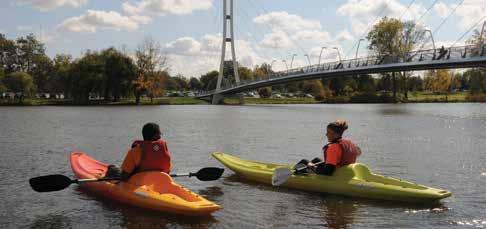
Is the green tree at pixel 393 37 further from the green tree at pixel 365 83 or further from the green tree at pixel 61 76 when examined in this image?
the green tree at pixel 61 76

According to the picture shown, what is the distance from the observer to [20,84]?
7850cm

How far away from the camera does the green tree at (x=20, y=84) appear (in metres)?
78.4

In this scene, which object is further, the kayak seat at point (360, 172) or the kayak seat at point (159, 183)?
the kayak seat at point (360, 172)

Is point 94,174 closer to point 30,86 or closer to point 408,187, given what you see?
point 408,187

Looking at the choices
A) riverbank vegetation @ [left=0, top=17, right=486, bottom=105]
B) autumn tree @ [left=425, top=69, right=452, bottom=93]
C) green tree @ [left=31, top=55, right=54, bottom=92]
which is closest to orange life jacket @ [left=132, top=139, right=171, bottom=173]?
riverbank vegetation @ [left=0, top=17, right=486, bottom=105]

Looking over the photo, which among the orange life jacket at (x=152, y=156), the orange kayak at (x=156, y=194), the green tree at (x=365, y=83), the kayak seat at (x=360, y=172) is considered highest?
the green tree at (x=365, y=83)

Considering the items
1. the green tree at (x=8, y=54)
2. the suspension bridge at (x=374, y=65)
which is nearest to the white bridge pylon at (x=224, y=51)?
the suspension bridge at (x=374, y=65)

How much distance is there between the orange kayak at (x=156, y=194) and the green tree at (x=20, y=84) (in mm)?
72819

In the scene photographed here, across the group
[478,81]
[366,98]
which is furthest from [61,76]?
[478,81]

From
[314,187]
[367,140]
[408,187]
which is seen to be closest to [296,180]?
[314,187]

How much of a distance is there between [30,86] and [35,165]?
67.7 m

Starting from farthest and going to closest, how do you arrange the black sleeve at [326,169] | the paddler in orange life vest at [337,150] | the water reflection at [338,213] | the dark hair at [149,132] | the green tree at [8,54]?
the green tree at [8,54]
the black sleeve at [326,169]
the paddler in orange life vest at [337,150]
the dark hair at [149,132]
the water reflection at [338,213]

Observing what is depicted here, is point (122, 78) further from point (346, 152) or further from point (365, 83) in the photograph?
point (346, 152)

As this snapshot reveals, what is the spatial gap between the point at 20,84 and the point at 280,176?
74.2 metres
